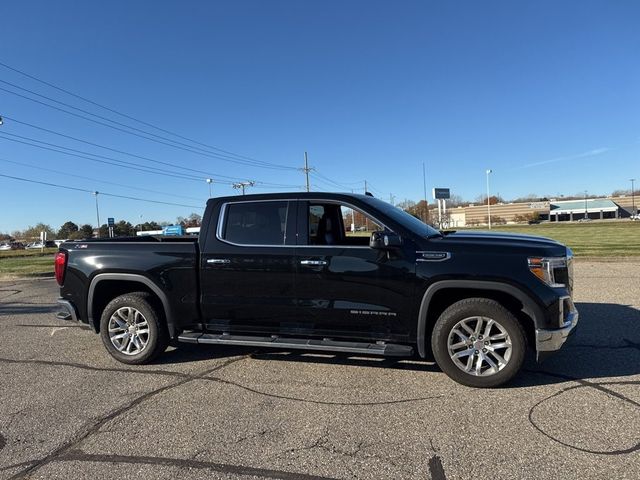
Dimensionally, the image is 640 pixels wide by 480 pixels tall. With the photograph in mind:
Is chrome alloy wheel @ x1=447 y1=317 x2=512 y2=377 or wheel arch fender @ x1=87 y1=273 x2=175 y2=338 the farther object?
wheel arch fender @ x1=87 y1=273 x2=175 y2=338

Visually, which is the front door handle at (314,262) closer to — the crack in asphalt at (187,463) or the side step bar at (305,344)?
the side step bar at (305,344)

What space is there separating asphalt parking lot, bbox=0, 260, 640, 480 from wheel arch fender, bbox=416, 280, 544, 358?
1.78ft

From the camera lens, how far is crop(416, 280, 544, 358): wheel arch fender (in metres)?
4.38

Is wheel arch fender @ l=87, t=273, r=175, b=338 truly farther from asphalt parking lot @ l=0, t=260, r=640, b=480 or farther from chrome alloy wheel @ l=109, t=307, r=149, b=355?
asphalt parking lot @ l=0, t=260, r=640, b=480

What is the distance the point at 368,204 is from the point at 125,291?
320 centimetres

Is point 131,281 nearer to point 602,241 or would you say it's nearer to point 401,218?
point 401,218

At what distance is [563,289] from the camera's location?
447 centimetres

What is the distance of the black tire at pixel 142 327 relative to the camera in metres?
5.51

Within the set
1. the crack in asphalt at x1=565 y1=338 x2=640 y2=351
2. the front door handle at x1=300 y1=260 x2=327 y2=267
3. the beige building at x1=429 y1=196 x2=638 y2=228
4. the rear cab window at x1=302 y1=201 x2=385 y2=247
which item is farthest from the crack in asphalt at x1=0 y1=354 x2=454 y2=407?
the beige building at x1=429 y1=196 x2=638 y2=228

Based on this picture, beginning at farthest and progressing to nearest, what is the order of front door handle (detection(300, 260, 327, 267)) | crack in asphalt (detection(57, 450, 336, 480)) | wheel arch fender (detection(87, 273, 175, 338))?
wheel arch fender (detection(87, 273, 175, 338)) < front door handle (detection(300, 260, 327, 267)) < crack in asphalt (detection(57, 450, 336, 480))

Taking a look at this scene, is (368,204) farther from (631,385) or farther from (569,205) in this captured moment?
(569,205)

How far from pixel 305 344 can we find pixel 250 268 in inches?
39.7

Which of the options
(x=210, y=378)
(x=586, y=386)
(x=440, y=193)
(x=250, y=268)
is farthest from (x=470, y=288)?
(x=440, y=193)

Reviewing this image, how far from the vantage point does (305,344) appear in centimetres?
496
